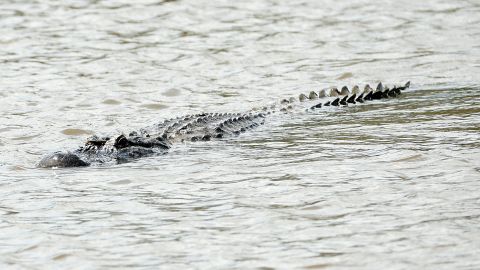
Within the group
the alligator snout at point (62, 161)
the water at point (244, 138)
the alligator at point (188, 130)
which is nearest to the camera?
the water at point (244, 138)

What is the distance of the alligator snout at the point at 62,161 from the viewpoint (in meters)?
8.23

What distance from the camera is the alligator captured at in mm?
8445

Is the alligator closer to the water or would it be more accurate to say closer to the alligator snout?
the alligator snout

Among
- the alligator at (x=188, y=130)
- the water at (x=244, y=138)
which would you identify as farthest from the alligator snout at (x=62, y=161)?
the water at (x=244, y=138)

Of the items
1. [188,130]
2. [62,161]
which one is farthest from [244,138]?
[62,161]

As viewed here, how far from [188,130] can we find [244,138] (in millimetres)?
552

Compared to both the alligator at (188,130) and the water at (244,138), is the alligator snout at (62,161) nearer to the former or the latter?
the alligator at (188,130)

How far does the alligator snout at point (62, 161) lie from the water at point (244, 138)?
0.13 meters

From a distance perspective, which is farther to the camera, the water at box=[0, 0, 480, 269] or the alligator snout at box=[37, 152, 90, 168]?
the alligator snout at box=[37, 152, 90, 168]

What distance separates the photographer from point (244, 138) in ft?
31.3

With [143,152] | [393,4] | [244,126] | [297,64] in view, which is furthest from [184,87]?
[393,4]

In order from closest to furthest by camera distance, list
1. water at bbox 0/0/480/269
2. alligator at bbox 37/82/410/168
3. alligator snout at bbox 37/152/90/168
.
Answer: water at bbox 0/0/480/269 → alligator snout at bbox 37/152/90/168 → alligator at bbox 37/82/410/168

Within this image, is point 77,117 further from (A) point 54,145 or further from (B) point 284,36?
(B) point 284,36

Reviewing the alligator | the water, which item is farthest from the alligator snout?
the water
